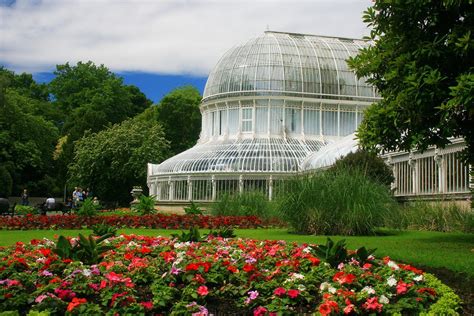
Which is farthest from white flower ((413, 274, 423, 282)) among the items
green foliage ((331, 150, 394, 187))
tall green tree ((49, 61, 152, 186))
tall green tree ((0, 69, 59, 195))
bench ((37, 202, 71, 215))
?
tall green tree ((49, 61, 152, 186))

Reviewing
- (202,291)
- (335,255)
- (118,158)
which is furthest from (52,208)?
(202,291)

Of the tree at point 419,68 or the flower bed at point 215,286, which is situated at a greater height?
the tree at point 419,68

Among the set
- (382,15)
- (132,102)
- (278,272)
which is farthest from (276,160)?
(132,102)

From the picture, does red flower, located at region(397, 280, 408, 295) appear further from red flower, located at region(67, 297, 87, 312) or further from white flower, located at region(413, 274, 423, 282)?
red flower, located at region(67, 297, 87, 312)

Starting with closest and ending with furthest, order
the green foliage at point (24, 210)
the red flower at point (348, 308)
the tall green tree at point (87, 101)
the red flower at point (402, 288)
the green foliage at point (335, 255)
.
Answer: the red flower at point (348, 308) < the red flower at point (402, 288) < the green foliage at point (335, 255) < the green foliage at point (24, 210) < the tall green tree at point (87, 101)

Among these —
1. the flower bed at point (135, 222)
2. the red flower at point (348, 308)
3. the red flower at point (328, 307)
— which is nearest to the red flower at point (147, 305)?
the red flower at point (328, 307)

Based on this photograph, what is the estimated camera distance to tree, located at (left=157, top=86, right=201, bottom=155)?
55062 mm

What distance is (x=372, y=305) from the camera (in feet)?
19.2

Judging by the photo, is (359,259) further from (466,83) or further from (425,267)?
(466,83)

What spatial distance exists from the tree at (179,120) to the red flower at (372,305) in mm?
49317

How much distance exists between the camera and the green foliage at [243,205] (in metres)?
22.0

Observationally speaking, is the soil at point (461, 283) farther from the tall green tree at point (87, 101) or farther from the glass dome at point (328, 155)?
the tall green tree at point (87, 101)

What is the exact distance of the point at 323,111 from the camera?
3650 cm

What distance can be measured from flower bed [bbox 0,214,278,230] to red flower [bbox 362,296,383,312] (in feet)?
40.8
